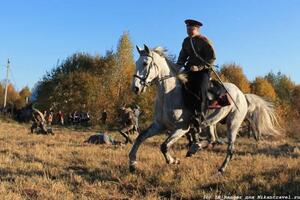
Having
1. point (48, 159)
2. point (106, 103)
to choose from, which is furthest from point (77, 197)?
point (106, 103)

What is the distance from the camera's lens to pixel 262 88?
248 ft

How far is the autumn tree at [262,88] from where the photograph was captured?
74062 mm

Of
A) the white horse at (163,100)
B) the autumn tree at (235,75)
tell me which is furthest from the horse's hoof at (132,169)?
the autumn tree at (235,75)

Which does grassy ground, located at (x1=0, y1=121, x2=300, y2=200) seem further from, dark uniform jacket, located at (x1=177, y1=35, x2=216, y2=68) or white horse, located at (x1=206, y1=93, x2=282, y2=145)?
dark uniform jacket, located at (x1=177, y1=35, x2=216, y2=68)

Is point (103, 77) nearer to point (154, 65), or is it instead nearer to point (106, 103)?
point (106, 103)

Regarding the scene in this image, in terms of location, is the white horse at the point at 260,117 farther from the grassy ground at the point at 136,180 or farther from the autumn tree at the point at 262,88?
the autumn tree at the point at 262,88

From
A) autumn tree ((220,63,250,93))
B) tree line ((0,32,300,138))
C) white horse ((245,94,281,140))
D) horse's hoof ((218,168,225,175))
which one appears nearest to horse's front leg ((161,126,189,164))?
horse's hoof ((218,168,225,175))

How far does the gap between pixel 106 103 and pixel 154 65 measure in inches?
1778

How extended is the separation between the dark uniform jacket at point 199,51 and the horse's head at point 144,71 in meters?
1.08

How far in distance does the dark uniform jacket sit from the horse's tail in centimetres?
237

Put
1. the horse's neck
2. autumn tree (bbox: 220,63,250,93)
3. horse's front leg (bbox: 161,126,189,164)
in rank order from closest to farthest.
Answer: horse's front leg (bbox: 161,126,189,164), the horse's neck, autumn tree (bbox: 220,63,250,93)

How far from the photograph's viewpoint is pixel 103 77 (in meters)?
57.2

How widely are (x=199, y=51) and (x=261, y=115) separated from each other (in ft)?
9.50

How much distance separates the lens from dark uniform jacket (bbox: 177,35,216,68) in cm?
1036
